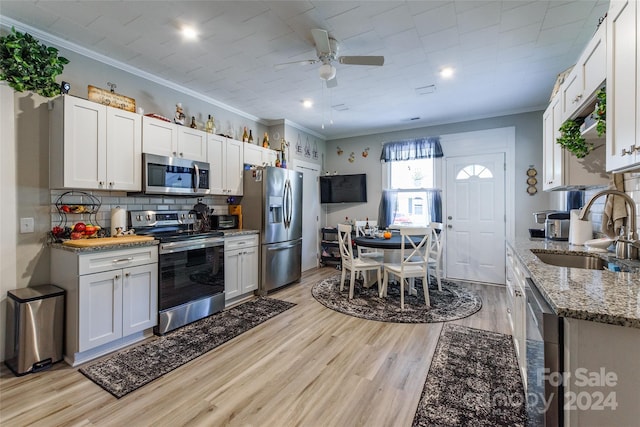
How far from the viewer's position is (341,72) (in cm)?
325

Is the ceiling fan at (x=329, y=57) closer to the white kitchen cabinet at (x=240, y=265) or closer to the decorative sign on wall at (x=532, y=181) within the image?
the white kitchen cabinet at (x=240, y=265)

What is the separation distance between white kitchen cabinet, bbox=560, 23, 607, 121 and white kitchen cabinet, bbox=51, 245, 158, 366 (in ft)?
11.9

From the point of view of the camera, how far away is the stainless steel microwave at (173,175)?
300 cm

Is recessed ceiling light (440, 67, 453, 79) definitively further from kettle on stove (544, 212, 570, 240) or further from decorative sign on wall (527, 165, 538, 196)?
decorative sign on wall (527, 165, 538, 196)

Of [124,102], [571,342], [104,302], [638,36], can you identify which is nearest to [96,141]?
[124,102]

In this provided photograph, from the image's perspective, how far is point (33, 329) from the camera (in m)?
2.21

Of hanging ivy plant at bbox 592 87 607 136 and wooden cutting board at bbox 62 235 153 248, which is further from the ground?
hanging ivy plant at bbox 592 87 607 136

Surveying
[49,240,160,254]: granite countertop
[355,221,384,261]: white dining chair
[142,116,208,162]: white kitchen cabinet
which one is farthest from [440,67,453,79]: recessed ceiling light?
[49,240,160,254]: granite countertop

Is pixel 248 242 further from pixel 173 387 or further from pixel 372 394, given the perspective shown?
pixel 372 394

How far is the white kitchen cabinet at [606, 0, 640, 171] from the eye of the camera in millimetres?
1276

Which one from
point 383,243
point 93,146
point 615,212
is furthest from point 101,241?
point 615,212

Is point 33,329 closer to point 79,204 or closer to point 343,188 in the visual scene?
point 79,204

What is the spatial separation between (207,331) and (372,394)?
178cm

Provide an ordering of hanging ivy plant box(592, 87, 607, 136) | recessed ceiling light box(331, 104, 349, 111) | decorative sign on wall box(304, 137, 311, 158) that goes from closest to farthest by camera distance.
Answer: hanging ivy plant box(592, 87, 607, 136), recessed ceiling light box(331, 104, 349, 111), decorative sign on wall box(304, 137, 311, 158)
